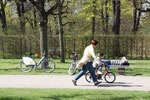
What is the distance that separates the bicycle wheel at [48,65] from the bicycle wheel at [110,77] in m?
3.74

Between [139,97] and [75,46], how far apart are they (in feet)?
51.1

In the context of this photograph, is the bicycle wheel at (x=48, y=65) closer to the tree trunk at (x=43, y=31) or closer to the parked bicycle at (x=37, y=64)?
the parked bicycle at (x=37, y=64)

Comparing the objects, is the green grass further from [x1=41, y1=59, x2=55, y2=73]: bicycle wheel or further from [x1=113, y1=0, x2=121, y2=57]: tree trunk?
[x1=113, y1=0, x2=121, y2=57]: tree trunk

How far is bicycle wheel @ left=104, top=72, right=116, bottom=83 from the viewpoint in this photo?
28.6 ft

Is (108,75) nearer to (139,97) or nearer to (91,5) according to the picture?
(139,97)

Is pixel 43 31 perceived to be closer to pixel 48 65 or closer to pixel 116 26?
pixel 48 65

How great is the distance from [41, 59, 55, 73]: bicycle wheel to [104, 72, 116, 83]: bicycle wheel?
374 cm

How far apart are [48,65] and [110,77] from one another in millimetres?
4175

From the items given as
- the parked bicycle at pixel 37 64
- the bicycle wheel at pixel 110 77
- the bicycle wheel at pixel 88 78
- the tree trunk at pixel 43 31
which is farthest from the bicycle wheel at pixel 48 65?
the bicycle wheel at pixel 110 77

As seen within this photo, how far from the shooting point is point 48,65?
38.9 ft

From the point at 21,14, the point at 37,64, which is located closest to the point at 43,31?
the point at 37,64

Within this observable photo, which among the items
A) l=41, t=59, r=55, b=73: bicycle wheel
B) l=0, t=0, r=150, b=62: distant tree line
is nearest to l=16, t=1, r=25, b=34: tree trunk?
l=0, t=0, r=150, b=62: distant tree line

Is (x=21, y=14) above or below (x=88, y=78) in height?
above

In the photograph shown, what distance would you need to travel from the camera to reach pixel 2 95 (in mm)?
6375
